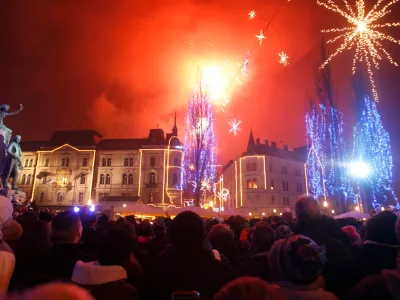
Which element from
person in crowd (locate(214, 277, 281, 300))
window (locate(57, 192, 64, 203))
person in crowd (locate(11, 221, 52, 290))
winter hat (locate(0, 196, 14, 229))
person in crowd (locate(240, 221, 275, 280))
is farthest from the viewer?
window (locate(57, 192, 64, 203))

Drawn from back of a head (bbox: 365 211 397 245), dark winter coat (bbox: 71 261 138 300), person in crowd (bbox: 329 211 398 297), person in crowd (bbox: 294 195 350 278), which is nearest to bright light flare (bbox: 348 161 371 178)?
person in crowd (bbox: 294 195 350 278)

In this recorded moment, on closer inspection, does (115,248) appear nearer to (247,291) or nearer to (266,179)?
(247,291)

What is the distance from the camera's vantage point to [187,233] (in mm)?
3104

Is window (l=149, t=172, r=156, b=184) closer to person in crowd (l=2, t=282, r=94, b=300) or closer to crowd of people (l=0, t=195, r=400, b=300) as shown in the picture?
crowd of people (l=0, t=195, r=400, b=300)

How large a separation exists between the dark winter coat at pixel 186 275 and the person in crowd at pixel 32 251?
141 centimetres

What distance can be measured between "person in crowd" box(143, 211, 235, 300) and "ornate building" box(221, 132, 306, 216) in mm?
56145

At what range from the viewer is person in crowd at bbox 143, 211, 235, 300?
113 inches

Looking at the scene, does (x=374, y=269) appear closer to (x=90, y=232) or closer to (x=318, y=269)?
(x=318, y=269)

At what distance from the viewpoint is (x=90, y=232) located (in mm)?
6195

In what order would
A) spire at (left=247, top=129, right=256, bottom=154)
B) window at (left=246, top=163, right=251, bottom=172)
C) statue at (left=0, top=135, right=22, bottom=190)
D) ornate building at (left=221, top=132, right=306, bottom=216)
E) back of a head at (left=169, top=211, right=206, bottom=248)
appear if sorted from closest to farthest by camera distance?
1. back of a head at (left=169, top=211, right=206, bottom=248)
2. statue at (left=0, top=135, right=22, bottom=190)
3. ornate building at (left=221, top=132, right=306, bottom=216)
4. window at (left=246, top=163, right=251, bottom=172)
5. spire at (left=247, top=129, right=256, bottom=154)

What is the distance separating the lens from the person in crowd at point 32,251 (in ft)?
11.8

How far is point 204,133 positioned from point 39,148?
39.9 metres

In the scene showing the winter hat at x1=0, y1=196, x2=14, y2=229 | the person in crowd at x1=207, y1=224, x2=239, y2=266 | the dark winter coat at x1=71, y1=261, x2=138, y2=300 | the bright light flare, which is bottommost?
the dark winter coat at x1=71, y1=261, x2=138, y2=300

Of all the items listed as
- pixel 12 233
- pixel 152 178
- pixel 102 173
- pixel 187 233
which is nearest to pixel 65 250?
pixel 12 233
